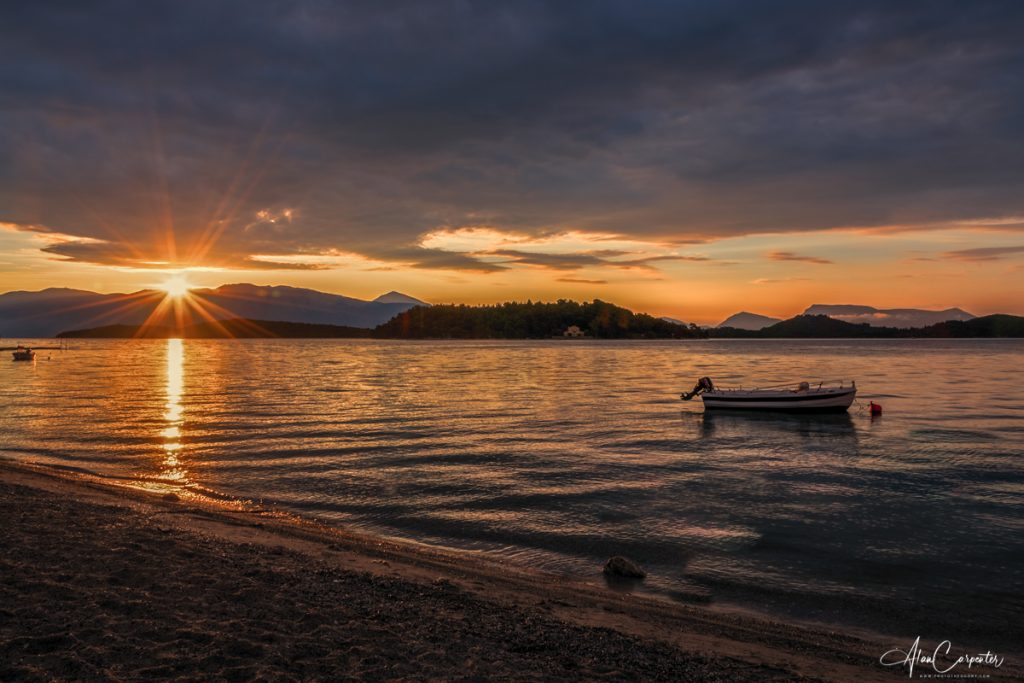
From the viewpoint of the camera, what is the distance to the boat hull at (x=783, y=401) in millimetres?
48688

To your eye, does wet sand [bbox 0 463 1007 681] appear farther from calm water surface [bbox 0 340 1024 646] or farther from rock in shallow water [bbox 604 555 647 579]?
calm water surface [bbox 0 340 1024 646]

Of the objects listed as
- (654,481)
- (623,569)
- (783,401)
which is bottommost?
(654,481)

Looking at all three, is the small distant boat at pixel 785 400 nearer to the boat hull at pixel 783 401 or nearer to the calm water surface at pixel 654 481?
the boat hull at pixel 783 401

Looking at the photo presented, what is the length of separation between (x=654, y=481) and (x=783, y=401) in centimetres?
2950

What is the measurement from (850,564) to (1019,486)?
1321 cm

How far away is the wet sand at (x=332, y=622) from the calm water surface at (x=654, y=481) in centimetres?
250

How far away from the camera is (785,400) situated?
49.1 metres

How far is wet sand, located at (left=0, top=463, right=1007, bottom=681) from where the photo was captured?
8.21 meters

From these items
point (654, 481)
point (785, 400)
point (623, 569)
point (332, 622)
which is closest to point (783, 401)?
point (785, 400)

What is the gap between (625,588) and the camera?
1324 centimetres

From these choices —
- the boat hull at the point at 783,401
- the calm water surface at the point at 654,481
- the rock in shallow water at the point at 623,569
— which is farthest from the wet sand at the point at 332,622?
the boat hull at the point at 783,401

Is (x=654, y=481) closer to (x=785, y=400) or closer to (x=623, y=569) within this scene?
(x=623, y=569)

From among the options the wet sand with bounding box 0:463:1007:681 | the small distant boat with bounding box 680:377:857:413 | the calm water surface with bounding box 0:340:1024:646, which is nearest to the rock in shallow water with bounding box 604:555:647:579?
the calm water surface with bounding box 0:340:1024:646

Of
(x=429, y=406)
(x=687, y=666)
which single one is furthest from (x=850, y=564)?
(x=429, y=406)
